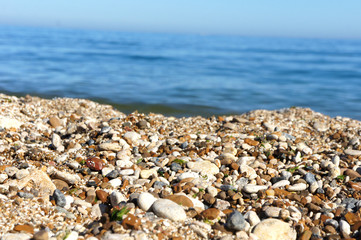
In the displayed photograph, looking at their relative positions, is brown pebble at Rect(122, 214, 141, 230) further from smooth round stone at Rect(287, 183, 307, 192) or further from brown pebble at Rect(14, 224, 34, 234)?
smooth round stone at Rect(287, 183, 307, 192)

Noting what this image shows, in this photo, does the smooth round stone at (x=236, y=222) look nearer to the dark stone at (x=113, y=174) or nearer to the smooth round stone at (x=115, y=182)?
the smooth round stone at (x=115, y=182)

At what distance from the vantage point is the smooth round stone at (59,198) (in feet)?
10.3

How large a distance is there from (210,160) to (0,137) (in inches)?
116

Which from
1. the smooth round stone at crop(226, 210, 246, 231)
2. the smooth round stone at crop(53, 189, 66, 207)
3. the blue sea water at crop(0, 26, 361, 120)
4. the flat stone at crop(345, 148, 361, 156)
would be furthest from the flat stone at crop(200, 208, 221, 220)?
the blue sea water at crop(0, 26, 361, 120)

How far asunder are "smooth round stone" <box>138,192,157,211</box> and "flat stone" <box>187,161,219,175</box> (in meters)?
0.91

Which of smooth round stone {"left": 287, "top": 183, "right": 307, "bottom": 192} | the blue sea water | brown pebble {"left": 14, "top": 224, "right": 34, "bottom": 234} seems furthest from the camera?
the blue sea water

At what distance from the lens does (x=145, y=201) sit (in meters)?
3.13

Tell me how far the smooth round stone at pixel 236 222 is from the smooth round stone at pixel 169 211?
15.0 inches

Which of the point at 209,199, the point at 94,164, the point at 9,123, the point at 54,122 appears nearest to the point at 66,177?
the point at 94,164

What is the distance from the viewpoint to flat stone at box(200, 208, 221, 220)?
3.07 m

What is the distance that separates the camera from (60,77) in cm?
→ 1605

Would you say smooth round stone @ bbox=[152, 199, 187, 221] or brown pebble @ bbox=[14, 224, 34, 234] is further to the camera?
smooth round stone @ bbox=[152, 199, 187, 221]

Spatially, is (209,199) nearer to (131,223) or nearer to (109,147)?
(131,223)

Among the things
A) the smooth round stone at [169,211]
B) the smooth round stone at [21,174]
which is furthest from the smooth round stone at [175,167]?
the smooth round stone at [21,174]
